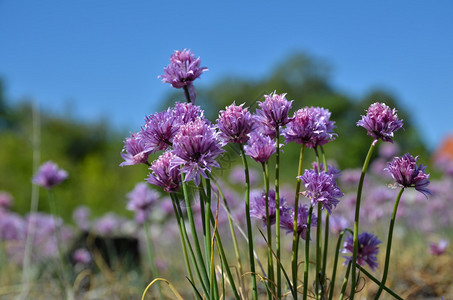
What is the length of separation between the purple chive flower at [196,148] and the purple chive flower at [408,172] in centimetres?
57

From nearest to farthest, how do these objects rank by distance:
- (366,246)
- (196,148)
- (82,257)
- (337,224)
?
(196,148) → (366,246) → (337,224) → (82,257)

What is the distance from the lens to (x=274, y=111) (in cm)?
143

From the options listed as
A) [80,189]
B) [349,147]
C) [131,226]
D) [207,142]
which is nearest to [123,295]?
[207,142]

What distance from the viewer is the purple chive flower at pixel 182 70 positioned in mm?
1560

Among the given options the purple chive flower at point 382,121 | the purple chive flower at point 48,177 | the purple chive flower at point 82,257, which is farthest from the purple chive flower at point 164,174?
the purple chive flower at point 82,257

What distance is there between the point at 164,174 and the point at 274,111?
41 centimetres

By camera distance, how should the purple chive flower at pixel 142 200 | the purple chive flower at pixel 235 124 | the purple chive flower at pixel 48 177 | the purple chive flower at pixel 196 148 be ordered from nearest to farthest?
the purple chive flower at pixel 196 148, the purple chive flower at pixel 235 124, the purple chive flower at pixel 142 200, the purple chive flower at pixel 48 177

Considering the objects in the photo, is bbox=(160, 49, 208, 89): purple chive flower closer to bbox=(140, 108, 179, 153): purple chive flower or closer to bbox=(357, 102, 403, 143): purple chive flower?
bbox=(140, 108, 179, 153): purple chive flower

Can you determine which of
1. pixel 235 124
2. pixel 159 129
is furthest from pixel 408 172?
pixel 159 129

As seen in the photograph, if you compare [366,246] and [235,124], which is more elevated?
[235,124]

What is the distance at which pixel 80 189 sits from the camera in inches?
605

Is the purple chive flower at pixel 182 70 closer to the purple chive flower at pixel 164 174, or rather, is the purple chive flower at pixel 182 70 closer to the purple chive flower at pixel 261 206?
the purple chive flower at pixel 164 174

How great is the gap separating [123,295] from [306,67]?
33606 millimetres

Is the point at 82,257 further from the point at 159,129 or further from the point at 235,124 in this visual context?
the point at 235,124
